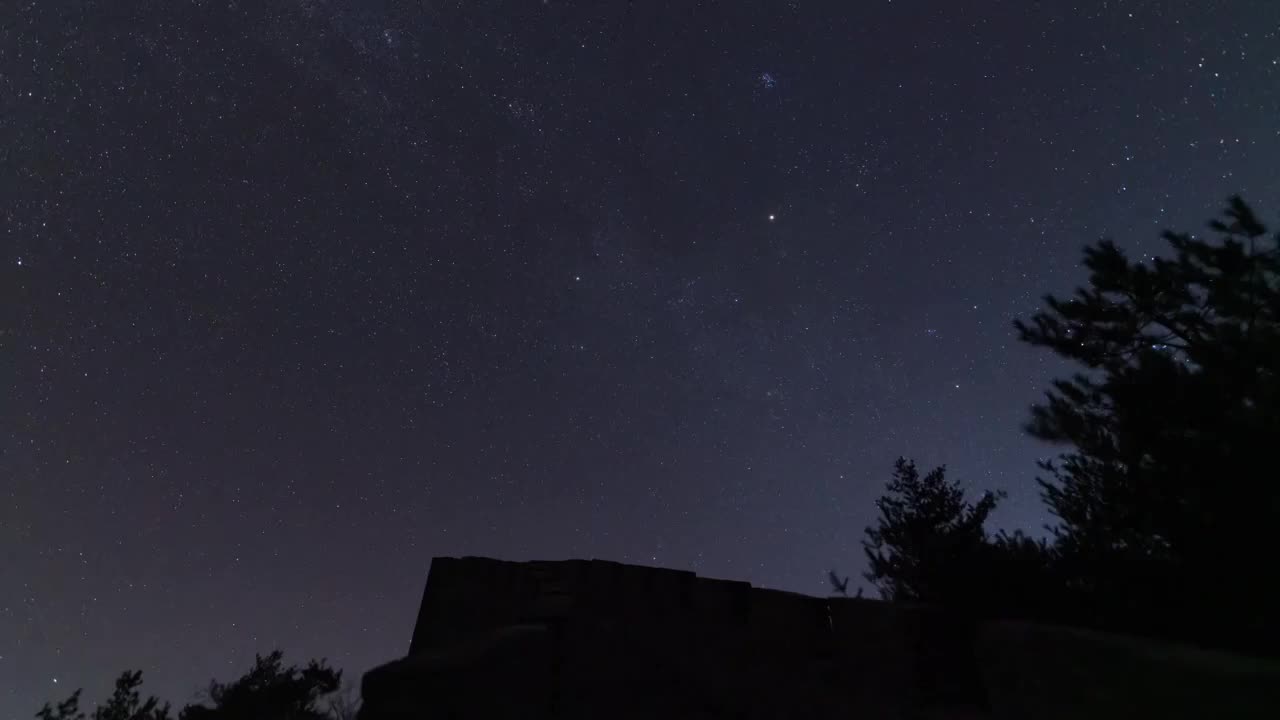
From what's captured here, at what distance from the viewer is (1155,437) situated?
8961 mm

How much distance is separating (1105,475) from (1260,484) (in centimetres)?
232

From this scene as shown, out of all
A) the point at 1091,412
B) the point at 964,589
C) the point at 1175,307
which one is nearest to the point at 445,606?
the point at 964,589

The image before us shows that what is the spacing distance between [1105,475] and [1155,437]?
1.06 metres

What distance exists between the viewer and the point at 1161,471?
877 cm

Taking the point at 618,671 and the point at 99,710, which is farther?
the point at 99,710

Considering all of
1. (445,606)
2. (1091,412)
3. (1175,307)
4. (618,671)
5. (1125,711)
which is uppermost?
(1175,307)

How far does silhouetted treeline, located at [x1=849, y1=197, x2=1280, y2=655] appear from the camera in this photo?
24.8ft

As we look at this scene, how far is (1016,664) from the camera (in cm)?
468

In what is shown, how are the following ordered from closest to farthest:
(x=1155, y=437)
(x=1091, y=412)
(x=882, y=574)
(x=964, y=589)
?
(x=1155, y=437) < (x=1091, y=412) < (x=964, y=589) < (x=882, y=574)

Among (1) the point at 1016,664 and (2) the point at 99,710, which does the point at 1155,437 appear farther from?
(2) the point at 99,710

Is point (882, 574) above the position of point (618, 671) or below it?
above

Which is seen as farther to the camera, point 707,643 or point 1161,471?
point 1161,471

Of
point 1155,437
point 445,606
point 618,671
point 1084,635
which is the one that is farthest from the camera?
point 1155,437

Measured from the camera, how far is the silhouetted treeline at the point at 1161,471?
7.55m
